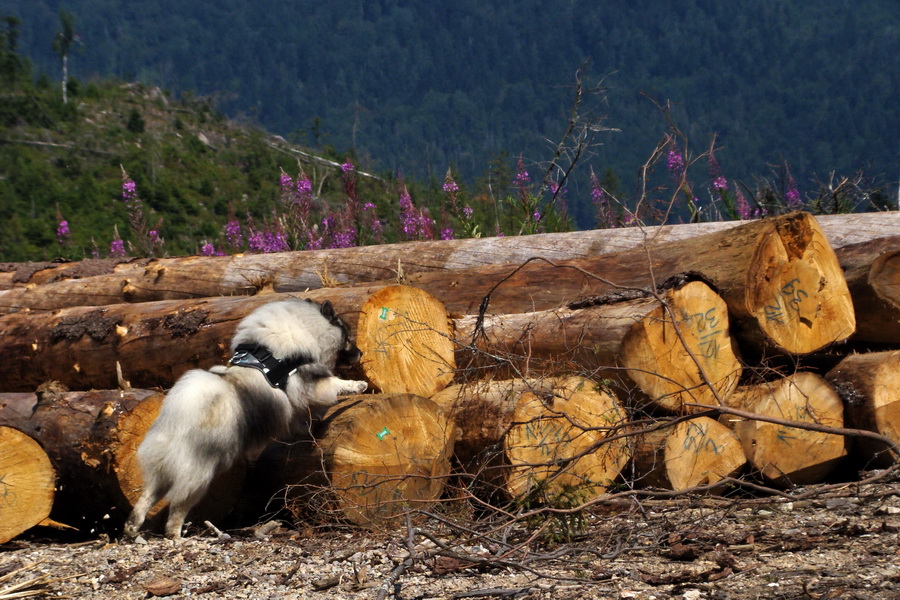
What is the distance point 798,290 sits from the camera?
4551mm

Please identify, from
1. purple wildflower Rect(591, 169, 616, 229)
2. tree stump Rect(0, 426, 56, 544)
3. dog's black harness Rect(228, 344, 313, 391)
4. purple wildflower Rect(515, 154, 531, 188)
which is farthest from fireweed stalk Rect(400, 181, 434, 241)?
tree stump Rect(0, 426, 56, 544)

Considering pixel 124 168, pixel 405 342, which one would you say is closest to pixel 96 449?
pixel 405 342

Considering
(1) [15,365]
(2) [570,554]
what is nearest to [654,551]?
(2) [570,554]

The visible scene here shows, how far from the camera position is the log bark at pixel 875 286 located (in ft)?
15.3

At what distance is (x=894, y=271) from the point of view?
4660 mm

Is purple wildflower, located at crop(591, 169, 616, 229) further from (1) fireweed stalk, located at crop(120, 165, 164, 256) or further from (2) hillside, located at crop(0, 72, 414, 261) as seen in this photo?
(2) hillside, located at crop(0, 72, 414, 261)

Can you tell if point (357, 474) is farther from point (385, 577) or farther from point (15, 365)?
point (15, 365)

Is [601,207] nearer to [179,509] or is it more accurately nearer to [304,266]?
[304,266]

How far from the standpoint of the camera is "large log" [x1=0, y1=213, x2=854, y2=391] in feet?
14.7

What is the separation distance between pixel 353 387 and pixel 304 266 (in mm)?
2366

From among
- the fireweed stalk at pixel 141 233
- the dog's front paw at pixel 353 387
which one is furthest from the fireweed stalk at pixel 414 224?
the dog's front paw at pixel 353 387

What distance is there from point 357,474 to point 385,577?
0.75 m

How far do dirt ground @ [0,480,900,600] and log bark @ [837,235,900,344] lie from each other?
1.21 metres

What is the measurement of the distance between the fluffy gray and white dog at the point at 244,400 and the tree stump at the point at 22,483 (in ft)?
1.83
